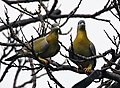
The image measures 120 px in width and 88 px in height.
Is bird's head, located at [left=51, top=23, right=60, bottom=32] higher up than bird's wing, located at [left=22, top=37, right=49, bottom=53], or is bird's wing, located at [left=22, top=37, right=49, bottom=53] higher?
bird's head, located at [left=51, top=23, right=60, bottom=32]

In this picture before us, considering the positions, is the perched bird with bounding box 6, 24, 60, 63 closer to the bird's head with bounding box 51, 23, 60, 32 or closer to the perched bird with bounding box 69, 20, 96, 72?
the bird's head with bounding box 51, 23, 60, 32

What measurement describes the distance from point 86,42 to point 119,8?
1166 mm

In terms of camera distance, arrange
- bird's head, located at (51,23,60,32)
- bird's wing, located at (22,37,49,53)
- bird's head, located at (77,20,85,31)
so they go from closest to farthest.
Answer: bird's head, located at (51,23,60,32) < bird's wing, located at (22,37,49,53) < bird's head, located at (77,20,85,31)

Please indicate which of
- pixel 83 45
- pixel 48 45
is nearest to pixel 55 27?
pixel 48 45

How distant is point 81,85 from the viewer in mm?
3660

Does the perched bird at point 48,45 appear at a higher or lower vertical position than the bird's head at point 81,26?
lower

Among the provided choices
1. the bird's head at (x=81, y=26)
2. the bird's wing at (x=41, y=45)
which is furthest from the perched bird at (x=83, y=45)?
the bird's wing at (x=41, y=45)

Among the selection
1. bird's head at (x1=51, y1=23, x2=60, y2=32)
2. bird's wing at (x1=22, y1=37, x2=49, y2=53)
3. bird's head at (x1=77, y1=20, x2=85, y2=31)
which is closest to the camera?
bird's head at (x1=51, y1=23, x2=60, y2=32)

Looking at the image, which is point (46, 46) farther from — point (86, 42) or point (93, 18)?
point (93, 18)

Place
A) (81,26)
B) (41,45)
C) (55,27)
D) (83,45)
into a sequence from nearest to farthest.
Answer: (55,27) < (41,45) < (83,45) < (81,26)

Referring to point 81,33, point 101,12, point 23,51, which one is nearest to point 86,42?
point 81,33

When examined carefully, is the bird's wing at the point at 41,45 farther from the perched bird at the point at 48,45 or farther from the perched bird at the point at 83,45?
the perched bird at the point at 83,45

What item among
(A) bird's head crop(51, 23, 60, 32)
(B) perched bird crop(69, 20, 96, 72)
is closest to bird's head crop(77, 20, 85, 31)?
(B) perched bird crop(69, 20, 96, 72)

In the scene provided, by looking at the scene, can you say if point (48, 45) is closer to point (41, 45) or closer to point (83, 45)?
point (41, 45)
